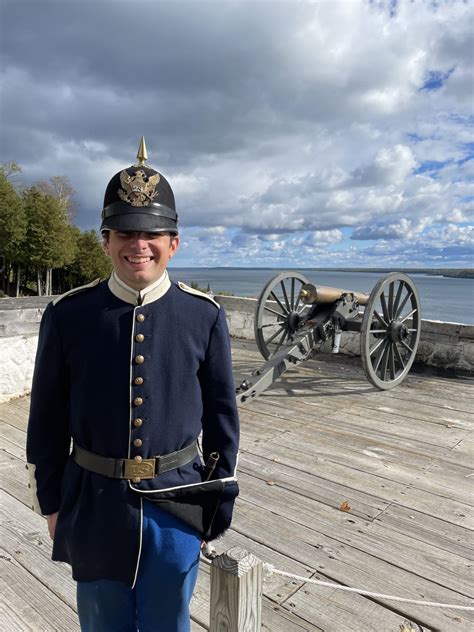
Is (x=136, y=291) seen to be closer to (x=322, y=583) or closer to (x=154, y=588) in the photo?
(x=154, y=588)

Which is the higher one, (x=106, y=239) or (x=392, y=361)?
(x=106, y=239)

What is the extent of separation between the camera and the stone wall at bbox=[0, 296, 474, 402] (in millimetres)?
4843

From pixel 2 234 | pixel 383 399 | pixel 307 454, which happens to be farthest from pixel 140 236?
pixel 2 234

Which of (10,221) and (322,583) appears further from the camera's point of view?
(10,221)

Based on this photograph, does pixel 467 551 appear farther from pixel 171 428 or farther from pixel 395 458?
pixel 171 428

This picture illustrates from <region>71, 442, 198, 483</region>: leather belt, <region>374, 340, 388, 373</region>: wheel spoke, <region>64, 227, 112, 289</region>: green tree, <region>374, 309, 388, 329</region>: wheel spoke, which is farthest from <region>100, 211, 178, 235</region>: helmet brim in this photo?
<region>64, 227, 112, 289</region>: green tree

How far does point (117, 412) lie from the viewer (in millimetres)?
1445

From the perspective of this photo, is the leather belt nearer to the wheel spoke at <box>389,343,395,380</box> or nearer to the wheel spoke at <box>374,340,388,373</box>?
the wheel spoke at <box>374,340,388,373</box>

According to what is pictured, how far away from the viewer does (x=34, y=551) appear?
8.31 ft

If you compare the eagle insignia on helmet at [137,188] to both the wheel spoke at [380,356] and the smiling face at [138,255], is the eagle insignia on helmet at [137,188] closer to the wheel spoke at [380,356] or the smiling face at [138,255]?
Answer: the smiling face at [138,255]

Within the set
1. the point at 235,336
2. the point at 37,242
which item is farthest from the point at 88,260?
the point at 235,336

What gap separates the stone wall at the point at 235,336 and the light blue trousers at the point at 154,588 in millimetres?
3805

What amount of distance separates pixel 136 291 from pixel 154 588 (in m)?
0.86

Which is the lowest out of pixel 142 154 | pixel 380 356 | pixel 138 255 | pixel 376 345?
pixel 380 356
